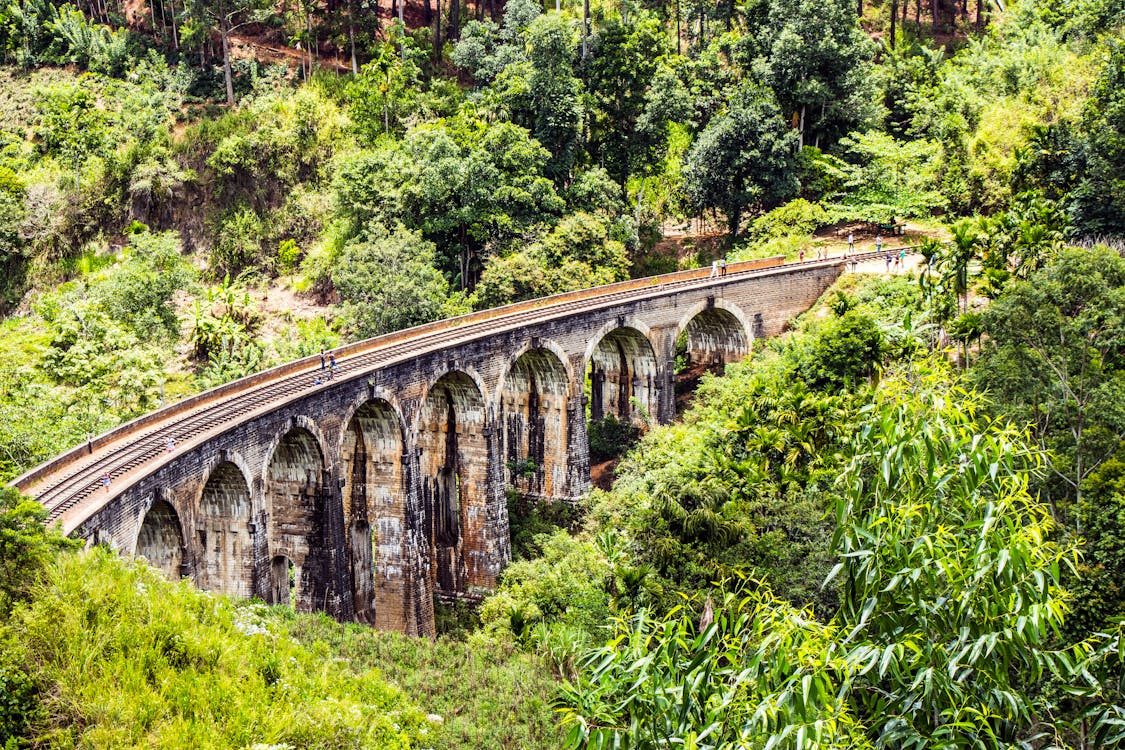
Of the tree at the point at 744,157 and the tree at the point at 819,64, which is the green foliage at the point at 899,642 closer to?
the tree at the point at 744,157

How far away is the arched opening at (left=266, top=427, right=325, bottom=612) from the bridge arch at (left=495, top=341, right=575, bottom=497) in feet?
41.7

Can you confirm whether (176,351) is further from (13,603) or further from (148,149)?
(13,603)

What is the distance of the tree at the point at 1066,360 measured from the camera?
2759cm

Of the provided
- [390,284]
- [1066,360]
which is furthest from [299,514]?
[1066,360]

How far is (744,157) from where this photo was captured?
6031 centimetres

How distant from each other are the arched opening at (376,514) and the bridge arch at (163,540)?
927cm

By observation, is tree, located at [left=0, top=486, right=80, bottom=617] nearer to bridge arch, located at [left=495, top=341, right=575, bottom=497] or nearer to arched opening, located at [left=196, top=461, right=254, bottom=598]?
arched opening, located at [left=196, top=461, right=254, bottom=598]

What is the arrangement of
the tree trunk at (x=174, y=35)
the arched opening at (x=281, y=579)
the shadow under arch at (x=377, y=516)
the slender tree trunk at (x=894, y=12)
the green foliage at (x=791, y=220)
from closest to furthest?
the arched opening at (x=281, y=579), the shadow under arch at (x=377, y=516), the green foliage at (x=791, y=220), the tree trunk at (x=174, y=35), the slender tree trunk at (x=894, y=12)

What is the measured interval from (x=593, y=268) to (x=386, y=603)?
78.2 ft

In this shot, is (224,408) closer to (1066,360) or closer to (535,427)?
(535,427)

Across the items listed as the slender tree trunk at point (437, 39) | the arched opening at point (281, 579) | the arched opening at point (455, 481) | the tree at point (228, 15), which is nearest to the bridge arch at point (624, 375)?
the arched opening at point (455, 481)

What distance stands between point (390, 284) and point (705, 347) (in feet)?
49.8

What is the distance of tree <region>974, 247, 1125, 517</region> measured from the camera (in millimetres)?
27594

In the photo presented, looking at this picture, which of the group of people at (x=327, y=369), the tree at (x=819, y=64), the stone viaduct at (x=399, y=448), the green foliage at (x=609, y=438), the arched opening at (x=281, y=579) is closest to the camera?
the stone viaduct at (x=399, y=448)
